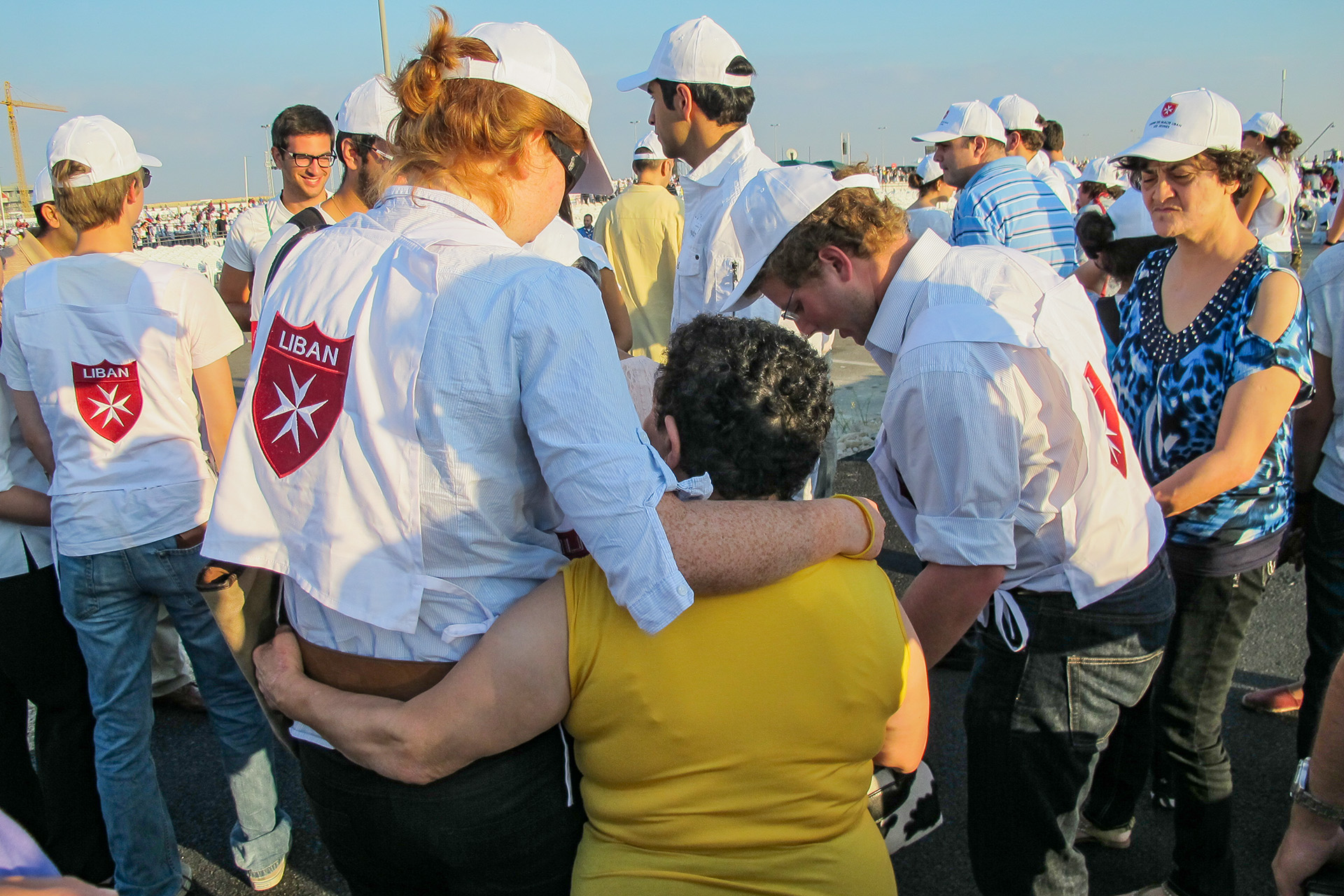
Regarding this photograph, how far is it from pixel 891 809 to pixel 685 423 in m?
0.84

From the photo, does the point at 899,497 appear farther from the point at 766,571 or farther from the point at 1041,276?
the point at 766,571

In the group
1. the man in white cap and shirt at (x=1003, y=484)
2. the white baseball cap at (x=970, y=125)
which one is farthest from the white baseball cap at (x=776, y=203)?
the white baseball cap at (x=970, y=125)

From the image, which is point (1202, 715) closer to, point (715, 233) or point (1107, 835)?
point (1107, 835)

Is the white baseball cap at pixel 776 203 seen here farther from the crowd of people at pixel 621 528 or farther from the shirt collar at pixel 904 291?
the shirt collar at pixel 904 291

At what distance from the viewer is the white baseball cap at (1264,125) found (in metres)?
5.21

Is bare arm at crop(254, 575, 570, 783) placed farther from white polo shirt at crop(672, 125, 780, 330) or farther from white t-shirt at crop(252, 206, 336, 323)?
white polo shirt at crop(672, 125, 780, 330)

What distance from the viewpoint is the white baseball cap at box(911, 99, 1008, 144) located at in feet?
17.6

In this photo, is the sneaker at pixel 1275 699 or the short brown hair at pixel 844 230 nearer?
the short brown hair at pixel 844 230

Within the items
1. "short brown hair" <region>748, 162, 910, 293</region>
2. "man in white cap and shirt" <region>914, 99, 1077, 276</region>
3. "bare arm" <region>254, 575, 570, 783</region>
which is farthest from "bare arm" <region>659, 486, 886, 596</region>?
"man in white cap and shirt" <region>914, 99, 1077, 276</region>

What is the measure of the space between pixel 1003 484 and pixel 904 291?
0.44 meters

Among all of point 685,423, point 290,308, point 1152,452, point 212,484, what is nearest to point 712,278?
point 1152,452

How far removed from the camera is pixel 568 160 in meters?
1.52

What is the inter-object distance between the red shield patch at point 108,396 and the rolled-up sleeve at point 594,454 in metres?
1.74

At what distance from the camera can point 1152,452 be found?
8.68 feet
